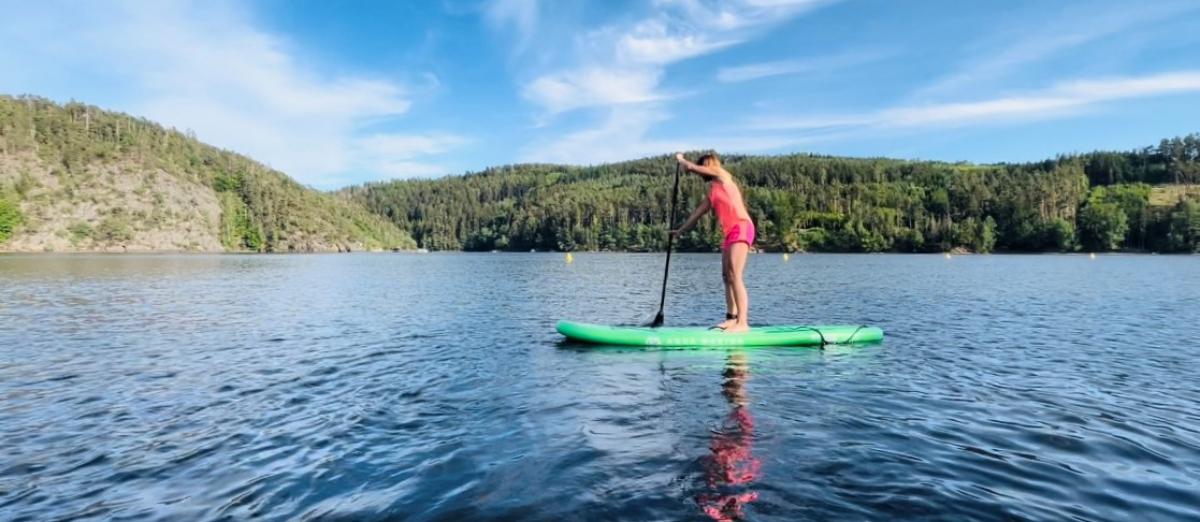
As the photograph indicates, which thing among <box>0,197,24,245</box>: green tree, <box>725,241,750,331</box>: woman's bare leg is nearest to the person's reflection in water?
<box>725,241,750,331</box>: woman's bare leg

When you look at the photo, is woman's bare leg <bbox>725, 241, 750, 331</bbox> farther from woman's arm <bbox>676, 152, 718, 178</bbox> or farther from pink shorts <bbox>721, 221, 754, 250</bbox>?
woman's arm <bbox>676, 152, 718, 178</bbox>

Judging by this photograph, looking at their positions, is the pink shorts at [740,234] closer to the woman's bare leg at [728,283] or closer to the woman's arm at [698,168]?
the woman's bare leg at [728,283]

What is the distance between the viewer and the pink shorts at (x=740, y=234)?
52.3 feet

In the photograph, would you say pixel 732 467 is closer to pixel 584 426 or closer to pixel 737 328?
pixel 584 426

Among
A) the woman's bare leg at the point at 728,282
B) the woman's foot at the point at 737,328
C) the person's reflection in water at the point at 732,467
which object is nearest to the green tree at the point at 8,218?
the woman's bare leg at the point at 728,282

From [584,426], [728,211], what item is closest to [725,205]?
[728,211]

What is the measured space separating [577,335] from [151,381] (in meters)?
10.4

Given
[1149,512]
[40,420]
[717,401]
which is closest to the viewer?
[1149,512]

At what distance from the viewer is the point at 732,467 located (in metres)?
8.17

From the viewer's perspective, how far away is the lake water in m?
7.15

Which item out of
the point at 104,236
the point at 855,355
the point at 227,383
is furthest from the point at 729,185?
the point at 104,236

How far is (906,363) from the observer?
16031 mm

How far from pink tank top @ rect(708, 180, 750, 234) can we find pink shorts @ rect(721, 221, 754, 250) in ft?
0.30

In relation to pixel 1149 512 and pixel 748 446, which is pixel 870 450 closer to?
pixel 748 446
